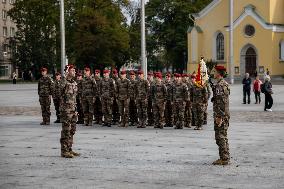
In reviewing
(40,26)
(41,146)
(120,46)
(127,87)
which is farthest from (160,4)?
(41,146)

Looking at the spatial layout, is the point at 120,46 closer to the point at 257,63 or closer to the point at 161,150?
the point at 257,63

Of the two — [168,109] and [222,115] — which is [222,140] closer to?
[222,115]

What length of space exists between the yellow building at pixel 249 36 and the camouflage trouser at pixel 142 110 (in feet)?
144

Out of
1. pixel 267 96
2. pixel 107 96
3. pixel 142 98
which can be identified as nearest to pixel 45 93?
pixel 107 96

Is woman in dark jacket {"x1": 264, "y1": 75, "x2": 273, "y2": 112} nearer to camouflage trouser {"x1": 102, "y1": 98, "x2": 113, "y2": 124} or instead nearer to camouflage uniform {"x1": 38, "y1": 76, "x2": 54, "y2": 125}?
camouflage trouser {"x1": 102, "y1": 98, "x2": 113, "y2": 124}

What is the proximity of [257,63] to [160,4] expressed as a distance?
20269mm

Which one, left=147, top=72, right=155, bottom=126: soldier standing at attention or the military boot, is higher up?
left=147, top=72, right=155, bottom=126: soldier standing at attention

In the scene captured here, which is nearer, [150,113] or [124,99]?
[124,99]

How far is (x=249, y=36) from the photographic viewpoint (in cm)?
6444

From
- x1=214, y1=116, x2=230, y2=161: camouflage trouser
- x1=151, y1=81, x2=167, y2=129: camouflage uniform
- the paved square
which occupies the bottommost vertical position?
the paved square

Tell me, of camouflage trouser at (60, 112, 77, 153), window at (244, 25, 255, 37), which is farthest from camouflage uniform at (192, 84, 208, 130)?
window at (244, 25, 255, 37)

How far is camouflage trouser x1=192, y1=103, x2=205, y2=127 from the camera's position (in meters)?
19.0

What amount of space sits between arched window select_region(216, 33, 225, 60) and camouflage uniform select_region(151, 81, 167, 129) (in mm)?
48722

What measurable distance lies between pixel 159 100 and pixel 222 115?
760 centimetres
